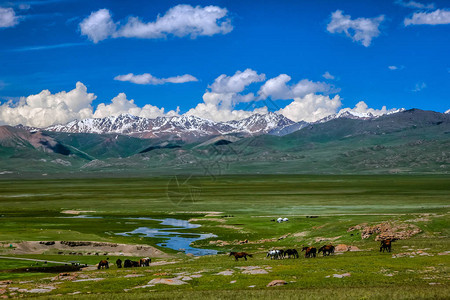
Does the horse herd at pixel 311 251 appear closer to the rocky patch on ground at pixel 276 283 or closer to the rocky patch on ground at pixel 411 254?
the rocky patch on ground at pixel 411 254

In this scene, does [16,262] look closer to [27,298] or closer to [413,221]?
[27,298]

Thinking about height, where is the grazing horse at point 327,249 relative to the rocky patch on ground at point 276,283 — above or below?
below

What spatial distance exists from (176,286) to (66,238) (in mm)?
41032

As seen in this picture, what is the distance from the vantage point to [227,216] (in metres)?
94.1

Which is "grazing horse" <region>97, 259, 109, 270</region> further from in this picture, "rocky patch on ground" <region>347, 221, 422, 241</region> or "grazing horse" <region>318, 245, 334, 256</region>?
"rocky patch on ground" <region>347, 221, 422, 241</region>

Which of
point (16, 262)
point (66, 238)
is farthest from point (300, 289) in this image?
point (66, 238)

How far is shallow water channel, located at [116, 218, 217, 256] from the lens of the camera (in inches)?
2288

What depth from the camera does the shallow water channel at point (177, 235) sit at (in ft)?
191

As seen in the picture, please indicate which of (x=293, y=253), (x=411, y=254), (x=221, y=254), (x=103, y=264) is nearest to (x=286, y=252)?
(x=293, y=253)

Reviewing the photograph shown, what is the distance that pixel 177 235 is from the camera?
234 ft

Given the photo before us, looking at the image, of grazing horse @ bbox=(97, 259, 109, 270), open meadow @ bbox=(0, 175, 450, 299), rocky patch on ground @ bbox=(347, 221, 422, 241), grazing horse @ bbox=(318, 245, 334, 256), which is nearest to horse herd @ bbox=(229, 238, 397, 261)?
grazing horse @ bbox=(318, 245, 334, 256)

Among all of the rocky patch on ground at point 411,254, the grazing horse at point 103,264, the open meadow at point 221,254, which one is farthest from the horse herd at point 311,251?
the grazing horse at point 103,264

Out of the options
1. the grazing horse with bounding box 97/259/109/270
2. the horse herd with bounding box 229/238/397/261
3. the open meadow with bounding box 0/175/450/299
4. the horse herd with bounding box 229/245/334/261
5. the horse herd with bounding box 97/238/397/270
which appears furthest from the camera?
the grazing horse with bounding box 97/259/109/270

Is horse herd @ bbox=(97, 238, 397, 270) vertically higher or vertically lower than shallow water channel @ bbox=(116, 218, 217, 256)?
higher
